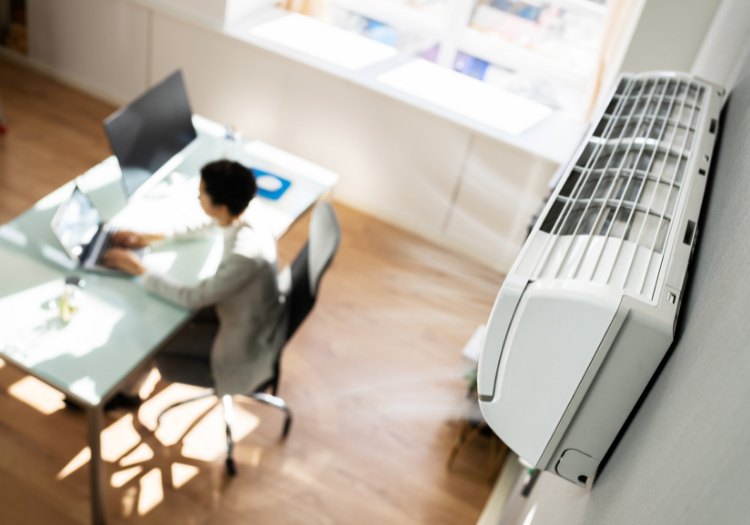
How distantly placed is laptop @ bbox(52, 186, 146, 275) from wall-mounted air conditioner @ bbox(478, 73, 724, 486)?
1471 mm

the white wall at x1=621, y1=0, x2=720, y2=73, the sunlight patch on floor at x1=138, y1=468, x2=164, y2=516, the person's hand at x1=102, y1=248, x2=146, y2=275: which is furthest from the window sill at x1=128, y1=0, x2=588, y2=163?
the sunlight patch on floor at x1=138, y1=468, x2=164, y2=516

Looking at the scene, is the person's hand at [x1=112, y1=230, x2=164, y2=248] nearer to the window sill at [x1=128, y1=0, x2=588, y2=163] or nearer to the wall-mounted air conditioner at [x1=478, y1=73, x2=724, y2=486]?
the wall-mounted air conditioner at [x1=478, y1=73, x2=724, y2=486]

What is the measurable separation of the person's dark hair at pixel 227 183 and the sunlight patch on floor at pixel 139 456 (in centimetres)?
99

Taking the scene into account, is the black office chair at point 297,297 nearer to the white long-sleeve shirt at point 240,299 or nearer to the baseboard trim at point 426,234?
the white long-sleeve shirt at point 240,299

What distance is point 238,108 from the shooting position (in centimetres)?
374

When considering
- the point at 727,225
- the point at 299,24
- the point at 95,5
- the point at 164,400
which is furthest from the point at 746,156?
the point at 95,5

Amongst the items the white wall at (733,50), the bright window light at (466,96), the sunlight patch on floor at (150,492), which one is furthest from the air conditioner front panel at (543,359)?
the bright window light at (466,96)

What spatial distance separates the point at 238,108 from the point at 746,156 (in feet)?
10.8

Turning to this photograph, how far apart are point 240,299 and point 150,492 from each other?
2.58 feet

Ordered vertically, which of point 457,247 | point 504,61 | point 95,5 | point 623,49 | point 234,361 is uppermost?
point 623,49

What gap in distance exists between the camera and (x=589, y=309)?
2.43 ft

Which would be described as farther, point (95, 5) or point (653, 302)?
point (95, 5)

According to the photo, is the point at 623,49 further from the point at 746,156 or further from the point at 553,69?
the point at 746,156

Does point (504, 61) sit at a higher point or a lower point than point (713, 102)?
lower
